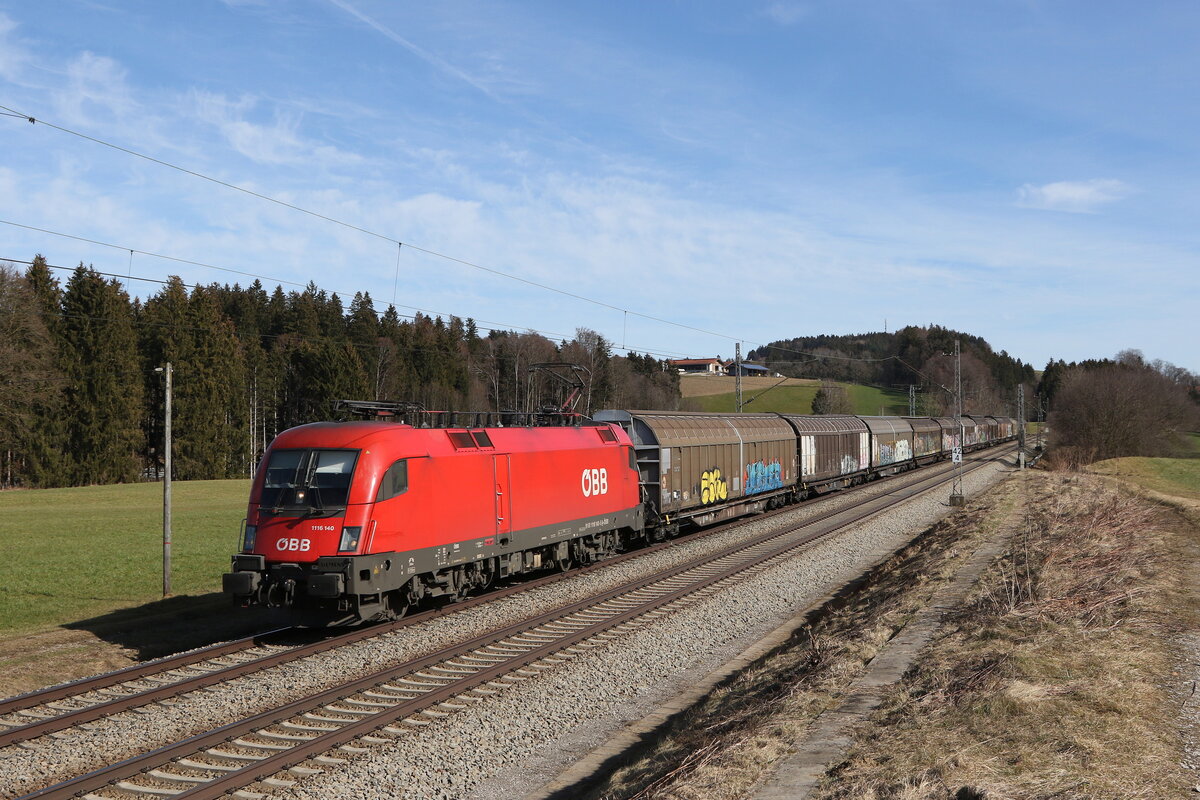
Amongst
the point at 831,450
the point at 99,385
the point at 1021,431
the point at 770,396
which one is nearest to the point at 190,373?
the point at 99,385

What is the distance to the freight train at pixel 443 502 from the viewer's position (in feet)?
44.5

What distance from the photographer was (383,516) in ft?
45.3

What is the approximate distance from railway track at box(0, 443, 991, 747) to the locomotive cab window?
233 cm

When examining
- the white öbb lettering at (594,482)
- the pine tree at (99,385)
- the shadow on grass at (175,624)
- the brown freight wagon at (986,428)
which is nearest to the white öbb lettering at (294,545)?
the shadow on grass at (175,624)

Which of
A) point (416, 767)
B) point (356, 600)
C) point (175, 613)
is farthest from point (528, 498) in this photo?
point (416, 767)

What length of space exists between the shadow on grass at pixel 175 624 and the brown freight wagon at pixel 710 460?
11.5 metres

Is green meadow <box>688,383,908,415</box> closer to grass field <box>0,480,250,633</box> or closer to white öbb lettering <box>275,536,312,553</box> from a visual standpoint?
grass field <box>0,480,250,633</box>

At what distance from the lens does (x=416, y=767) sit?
8625 millimetres

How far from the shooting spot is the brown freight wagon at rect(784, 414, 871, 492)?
3807 cm

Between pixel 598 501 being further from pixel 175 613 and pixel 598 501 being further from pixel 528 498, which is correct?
pixel 175 613

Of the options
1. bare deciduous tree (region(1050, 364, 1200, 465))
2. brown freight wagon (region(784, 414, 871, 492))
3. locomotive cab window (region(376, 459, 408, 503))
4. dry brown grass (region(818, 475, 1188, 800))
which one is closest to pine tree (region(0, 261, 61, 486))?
brown freight wagon (region(784, 414, 871, 492))

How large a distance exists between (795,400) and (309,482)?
4702 inches

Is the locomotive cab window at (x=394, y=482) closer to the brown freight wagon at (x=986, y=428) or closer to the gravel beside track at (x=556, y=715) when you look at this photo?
the gravel beside track at (x=556, y=715)

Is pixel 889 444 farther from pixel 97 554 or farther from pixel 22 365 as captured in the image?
pixel 22 365
